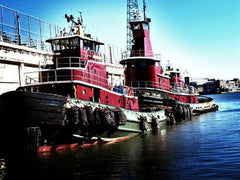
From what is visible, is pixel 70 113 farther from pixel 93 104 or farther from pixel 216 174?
pixel 216 174

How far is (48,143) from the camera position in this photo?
11453 millimetres

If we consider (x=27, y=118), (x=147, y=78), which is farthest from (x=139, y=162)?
(x=147, y=78)

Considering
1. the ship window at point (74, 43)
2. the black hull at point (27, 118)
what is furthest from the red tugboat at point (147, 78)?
the black hull at point (27, 118)

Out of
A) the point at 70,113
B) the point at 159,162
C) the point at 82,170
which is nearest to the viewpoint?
the point at 82,170

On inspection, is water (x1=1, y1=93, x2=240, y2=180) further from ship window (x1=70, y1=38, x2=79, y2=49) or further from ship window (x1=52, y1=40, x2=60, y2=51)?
ship window (x1=52, y1=40, x2=60, y2=51)

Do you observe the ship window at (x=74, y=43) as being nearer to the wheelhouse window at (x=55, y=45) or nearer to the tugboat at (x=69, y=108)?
the tugboat at (x=69, y=108)

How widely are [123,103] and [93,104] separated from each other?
4.74 metres

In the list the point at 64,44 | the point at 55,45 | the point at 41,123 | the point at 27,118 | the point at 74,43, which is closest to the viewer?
the point at 27,118

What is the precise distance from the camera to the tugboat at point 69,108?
10.4m

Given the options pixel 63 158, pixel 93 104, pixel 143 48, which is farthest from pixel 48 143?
pixel 143 48

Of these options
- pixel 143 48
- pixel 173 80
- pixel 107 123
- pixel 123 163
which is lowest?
pixel 123 163

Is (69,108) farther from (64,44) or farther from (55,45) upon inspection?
(55,45)

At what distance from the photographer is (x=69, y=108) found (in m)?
11.5

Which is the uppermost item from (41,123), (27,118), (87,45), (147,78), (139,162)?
(87,45)
